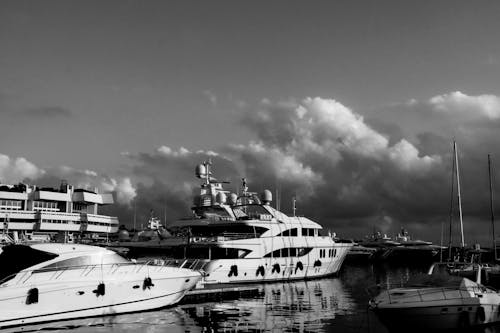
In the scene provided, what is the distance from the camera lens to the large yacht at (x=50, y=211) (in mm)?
75812

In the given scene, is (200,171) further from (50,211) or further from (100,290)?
(50,211)

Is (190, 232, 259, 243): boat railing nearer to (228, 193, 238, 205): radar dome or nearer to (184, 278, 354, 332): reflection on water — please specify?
(184, 278, 354, 332): reflection on water

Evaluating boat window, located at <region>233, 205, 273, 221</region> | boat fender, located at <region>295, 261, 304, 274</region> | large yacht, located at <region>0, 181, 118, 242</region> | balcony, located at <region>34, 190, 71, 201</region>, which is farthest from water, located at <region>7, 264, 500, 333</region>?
balcony, located at <region>34, 190, 71, 201</region>

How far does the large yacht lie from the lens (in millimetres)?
75812

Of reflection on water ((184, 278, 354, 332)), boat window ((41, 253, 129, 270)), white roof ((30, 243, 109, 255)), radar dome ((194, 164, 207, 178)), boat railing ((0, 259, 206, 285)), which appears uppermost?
radar dome ((194, 164, 207, 178))

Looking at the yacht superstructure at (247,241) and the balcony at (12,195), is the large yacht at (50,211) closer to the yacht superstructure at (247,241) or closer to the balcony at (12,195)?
the balcony at (12,195)

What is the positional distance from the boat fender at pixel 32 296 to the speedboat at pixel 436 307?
13.7 metres

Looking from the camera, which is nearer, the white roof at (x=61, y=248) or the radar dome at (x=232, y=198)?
the white roof at (x=61, y=248)

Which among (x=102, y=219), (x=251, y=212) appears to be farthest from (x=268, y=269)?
(x=102, y=219)

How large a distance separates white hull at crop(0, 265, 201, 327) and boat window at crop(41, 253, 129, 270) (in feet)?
1.06

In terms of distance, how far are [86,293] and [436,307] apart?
14.6 metres

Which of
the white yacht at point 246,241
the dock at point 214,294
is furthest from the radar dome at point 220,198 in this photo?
the dock at point 214,294

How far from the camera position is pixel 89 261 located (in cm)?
2244

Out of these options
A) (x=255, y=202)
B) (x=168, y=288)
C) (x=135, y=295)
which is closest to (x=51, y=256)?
(x=135, y=295)
